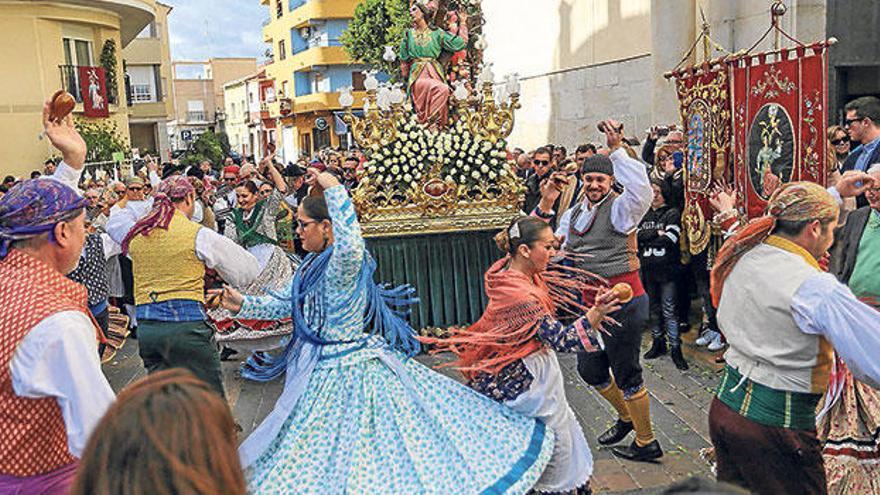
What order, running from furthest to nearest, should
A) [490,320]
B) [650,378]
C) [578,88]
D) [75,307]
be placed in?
[578,88]
[650,378]
[490,320]
[75,307]

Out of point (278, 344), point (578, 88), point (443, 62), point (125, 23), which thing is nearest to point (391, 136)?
point (443, 62)

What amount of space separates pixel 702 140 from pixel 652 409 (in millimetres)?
2687

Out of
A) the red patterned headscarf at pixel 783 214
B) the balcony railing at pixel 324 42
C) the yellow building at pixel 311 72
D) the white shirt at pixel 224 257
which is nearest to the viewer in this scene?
the red patterned headscarf at pixel 783 214

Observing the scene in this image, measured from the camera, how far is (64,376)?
8.09 ft

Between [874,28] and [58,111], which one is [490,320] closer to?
[58,111]

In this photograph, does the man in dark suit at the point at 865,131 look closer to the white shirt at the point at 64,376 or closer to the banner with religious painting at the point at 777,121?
the banner with religious painting at the point at 777,121

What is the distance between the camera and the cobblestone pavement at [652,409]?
5.08 meters

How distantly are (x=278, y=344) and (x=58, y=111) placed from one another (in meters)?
4.12

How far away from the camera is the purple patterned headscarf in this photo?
2.74 meters

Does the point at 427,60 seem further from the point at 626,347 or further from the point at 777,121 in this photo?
the point at 626,347

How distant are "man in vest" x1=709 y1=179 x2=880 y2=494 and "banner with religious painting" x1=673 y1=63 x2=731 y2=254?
13.7ft

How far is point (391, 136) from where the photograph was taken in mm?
8148

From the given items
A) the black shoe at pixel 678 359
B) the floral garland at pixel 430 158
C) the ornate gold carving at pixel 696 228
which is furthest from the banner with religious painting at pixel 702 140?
the floral garland at pixel 430 158

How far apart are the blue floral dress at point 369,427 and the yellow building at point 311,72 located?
39317 mm
